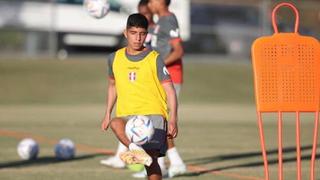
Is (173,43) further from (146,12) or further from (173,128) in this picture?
(173,128)

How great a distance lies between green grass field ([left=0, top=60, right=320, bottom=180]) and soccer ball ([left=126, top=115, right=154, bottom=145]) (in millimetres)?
2870

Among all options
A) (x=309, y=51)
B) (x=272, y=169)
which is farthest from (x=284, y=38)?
(x=272, y=169)

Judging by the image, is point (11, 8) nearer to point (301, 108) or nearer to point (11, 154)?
point (11, 154)

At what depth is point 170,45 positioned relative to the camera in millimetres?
11477

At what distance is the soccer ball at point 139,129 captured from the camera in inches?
314

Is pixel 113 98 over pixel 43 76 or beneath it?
over

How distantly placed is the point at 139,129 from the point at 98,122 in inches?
461

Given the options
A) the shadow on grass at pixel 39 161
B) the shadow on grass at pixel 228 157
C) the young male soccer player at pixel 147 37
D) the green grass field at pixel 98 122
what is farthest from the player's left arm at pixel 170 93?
the shadow on grass at pixel 228 157

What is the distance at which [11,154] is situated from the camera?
1331 centimetres

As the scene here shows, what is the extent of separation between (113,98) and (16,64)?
20.8 m

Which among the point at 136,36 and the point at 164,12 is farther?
the point at 164,12

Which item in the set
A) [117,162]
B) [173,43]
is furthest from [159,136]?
[117,162]

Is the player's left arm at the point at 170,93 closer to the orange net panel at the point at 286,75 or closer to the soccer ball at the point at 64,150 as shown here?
the orange net panel at the point at 286,75

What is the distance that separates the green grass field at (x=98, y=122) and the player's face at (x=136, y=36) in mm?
2751
